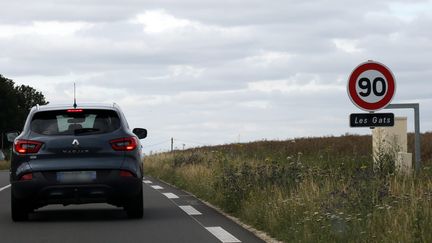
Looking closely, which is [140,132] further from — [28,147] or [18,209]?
[18,209]

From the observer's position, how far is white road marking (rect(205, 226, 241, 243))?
10.0m

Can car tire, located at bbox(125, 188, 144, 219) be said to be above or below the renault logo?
below

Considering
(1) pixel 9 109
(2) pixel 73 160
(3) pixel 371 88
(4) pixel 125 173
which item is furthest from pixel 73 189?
(1) pixel 9 109

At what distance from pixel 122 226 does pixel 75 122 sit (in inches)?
70.1

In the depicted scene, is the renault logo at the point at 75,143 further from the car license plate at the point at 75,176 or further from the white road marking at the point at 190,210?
the white road marking at the point at 190,210

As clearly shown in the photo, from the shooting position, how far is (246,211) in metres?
12.5

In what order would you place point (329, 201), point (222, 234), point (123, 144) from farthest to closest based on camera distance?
point (123, 144)
point (222, 234)
point (329, 201)

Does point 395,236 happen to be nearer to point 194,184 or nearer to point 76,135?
point 76,135

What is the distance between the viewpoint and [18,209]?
12570 mm

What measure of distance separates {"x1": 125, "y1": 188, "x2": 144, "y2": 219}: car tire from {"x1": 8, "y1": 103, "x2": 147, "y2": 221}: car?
0.27 feet

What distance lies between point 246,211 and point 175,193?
24.1 ft

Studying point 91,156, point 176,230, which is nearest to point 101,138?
point 91,156

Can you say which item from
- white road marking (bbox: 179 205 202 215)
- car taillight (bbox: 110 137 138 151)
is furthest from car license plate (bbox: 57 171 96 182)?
white road marking (bbox: 179 205 202 215)

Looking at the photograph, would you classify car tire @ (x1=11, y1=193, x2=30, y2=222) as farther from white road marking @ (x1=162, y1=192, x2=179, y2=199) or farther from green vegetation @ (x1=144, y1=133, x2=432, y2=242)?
white road marking @ (x1=162, y1=192, x2=179, y2=199)
